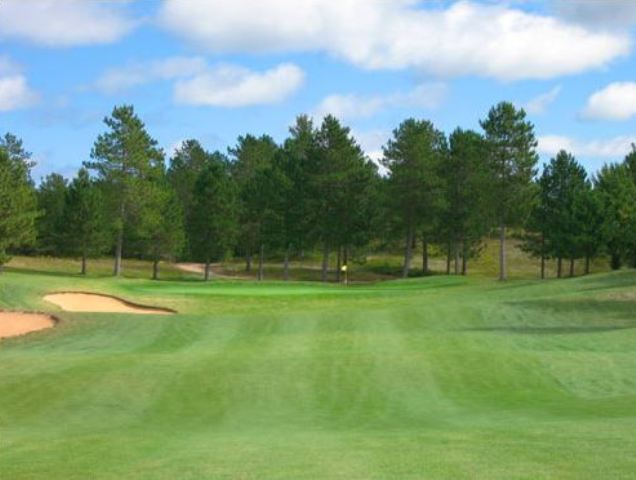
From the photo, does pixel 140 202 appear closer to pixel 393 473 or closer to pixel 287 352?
pixel 287 352

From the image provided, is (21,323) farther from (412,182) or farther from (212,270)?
(212,270)

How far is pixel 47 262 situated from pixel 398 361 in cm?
7135

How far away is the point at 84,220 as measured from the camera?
72.8m

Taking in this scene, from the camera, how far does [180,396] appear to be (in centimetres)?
1683

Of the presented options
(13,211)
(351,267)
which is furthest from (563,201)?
(13,211)

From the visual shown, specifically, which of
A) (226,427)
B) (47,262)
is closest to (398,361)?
(226,427)

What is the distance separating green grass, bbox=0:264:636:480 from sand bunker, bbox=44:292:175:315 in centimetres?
771

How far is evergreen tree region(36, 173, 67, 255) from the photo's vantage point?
262ft

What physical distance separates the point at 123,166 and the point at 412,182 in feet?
82.7

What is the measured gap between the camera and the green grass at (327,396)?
9641 millimetres

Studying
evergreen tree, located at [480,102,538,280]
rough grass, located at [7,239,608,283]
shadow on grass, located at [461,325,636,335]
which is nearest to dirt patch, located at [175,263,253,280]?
rough grass, located at [7,239,608,283]

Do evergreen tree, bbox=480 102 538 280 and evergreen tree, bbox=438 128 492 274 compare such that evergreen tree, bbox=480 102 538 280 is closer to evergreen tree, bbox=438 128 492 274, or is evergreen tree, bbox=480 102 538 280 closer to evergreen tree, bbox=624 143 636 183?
evergreen tree, bbox=438 128 492 274

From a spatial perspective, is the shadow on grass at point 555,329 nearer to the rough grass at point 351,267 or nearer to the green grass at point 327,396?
the green grass at point 327,396

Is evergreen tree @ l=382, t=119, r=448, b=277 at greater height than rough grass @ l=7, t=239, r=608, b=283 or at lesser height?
greater
